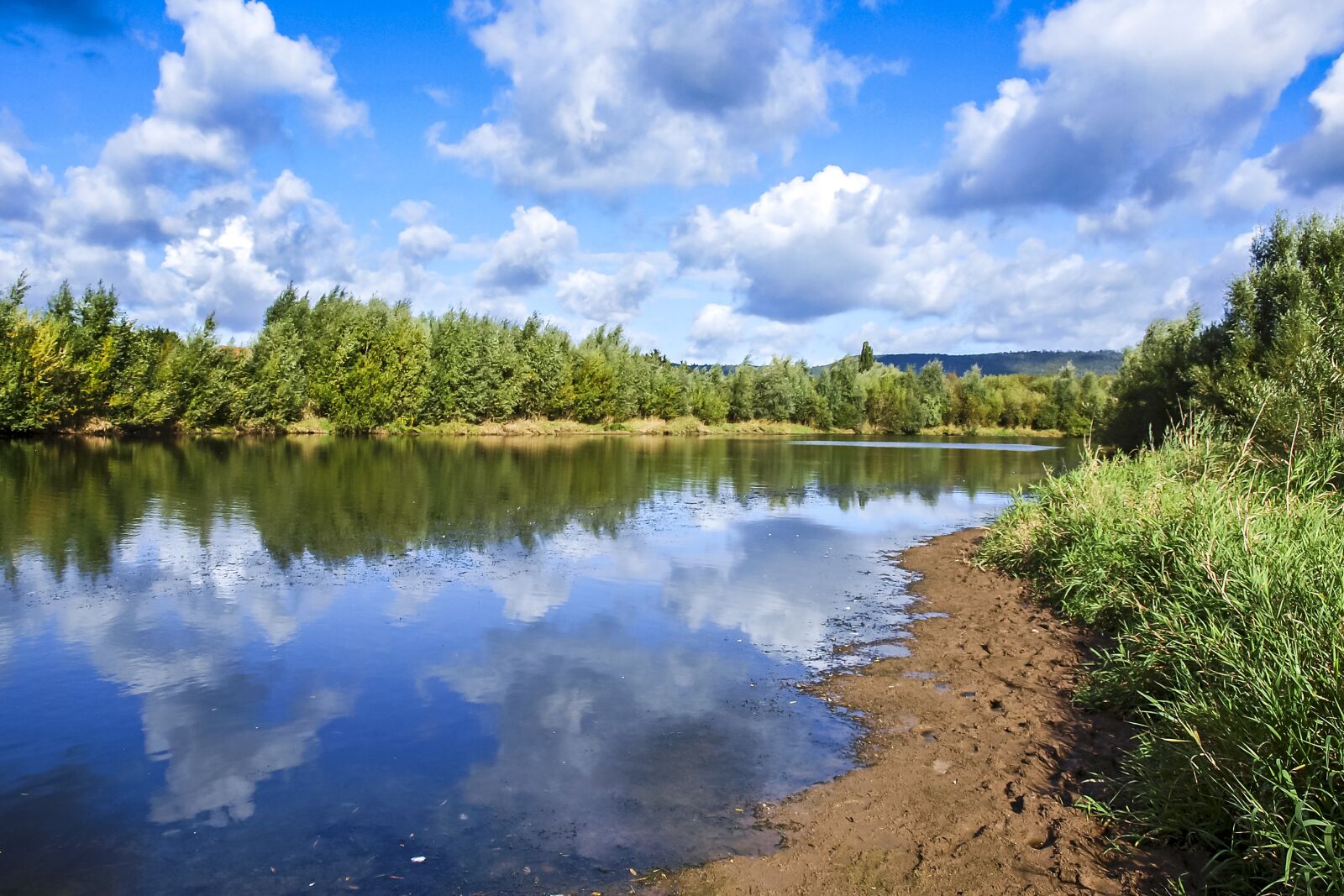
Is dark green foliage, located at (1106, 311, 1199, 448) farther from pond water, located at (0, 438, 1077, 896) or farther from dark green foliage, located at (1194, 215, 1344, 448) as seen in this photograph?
pond water, located at (0, 438, 1077, 896)

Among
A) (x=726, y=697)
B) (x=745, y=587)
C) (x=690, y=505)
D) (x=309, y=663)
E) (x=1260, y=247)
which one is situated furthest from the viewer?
(x=1260, y=247)

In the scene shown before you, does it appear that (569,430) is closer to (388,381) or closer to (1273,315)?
(388,381)

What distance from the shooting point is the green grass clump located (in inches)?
189

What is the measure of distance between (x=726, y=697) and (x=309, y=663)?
4721 millimetres

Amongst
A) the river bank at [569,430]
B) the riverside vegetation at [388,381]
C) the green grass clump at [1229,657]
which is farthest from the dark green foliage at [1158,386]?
the river bank at [569,430]

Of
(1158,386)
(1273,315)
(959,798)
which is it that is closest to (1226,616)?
(959,798)

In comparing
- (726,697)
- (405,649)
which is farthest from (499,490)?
(726,697)

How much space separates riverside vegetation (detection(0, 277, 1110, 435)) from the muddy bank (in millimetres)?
43902

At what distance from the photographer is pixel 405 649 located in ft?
32.3

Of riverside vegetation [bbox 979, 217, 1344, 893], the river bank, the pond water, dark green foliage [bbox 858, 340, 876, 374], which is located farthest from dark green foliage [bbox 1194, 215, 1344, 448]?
dark green foliage [bbox 858, 340, 876, 374]

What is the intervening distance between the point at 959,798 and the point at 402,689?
5502 mm

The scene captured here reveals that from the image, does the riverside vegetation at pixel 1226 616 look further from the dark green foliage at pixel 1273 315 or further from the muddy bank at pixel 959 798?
the dark green foliage at pixel 1273 315

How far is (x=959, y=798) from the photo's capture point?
6.27m

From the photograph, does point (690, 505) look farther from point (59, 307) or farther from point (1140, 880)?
point (59, 307)
